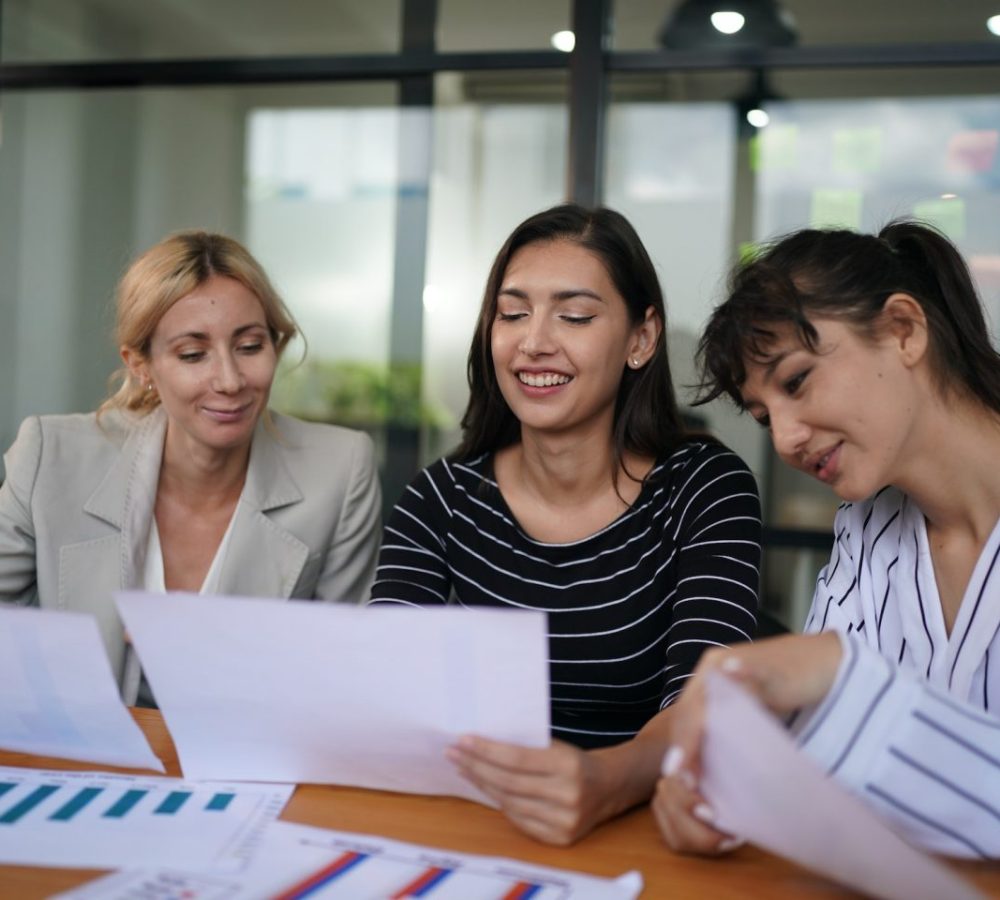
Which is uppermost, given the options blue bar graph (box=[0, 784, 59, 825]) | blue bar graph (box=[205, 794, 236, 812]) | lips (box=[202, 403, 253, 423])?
lips (box=[202, 403, 253, 423])

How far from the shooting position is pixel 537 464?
196 cm

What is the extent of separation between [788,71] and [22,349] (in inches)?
117

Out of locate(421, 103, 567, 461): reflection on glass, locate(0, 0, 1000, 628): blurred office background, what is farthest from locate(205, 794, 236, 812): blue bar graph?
locate(421, 103, 567, 461): reflection on glass

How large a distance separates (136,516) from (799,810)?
1.62 metres

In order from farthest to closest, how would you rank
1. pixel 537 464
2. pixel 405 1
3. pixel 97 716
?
pixel 405 1, pixel 537 464, pixel 97 716

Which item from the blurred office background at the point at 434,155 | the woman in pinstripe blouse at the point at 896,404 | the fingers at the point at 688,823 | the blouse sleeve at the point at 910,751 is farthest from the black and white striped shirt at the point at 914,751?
the blurred office background at the point at 434,155

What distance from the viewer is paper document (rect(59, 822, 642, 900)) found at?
0.93m

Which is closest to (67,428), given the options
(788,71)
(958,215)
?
(788,71)

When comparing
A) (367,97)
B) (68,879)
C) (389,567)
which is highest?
(367,97)

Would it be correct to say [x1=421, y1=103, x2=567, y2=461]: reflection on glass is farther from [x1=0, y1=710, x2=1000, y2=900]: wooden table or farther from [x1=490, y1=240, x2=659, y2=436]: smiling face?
[x1=0, y1=710, x2=1000, y2=900]: wooden table

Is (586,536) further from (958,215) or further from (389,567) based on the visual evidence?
(958,215)

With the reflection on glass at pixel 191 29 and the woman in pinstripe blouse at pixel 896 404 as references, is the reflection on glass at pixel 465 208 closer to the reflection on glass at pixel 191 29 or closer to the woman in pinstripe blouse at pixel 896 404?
the reflection on glass at pixel 191 29

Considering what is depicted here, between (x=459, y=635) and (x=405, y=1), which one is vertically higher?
(x=405, y=1)

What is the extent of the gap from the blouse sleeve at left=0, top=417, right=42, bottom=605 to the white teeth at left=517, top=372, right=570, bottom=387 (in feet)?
3.25
